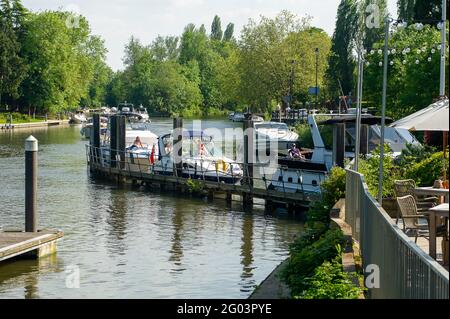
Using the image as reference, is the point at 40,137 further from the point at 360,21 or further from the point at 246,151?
the point at 246,151

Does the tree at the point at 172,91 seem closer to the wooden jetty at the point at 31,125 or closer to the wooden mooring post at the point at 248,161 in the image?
the wooden jetty at the point at 31,125

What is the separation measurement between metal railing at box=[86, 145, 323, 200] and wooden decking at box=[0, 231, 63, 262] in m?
11.6

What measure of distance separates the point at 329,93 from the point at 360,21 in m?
9.67

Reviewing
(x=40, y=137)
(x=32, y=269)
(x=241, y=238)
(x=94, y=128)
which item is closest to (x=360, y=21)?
(x=40, y=137)

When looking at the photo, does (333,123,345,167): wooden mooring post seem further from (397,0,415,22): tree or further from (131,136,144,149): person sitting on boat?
(397,0,415,22): tree

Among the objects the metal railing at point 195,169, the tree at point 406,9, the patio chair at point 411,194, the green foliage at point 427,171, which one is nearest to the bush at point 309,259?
the patio chair at point 411,194

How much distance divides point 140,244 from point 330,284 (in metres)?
14.4

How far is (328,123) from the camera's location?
36500 millimetres

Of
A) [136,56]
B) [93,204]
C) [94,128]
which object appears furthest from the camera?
[136,56]

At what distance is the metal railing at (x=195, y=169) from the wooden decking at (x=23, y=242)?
11.6 m

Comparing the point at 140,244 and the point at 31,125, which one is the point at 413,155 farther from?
the point at 31,125

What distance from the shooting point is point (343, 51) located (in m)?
103

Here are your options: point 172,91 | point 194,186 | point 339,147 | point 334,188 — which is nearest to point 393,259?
point 334,188

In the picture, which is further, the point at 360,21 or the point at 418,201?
the point at 360,21
